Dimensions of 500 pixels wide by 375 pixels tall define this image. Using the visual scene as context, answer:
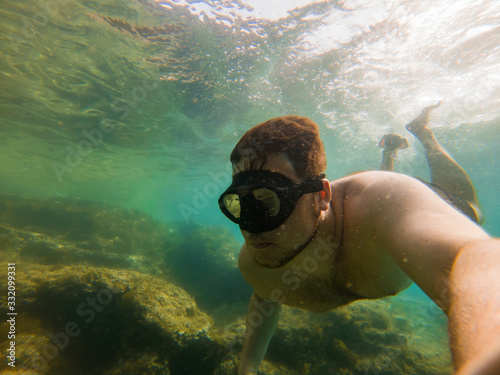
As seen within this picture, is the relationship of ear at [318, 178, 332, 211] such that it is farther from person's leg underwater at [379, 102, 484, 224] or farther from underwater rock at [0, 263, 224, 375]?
underwater rock at [0, 263, 224, 375]

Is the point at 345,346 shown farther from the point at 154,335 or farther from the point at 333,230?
the point at 333,230

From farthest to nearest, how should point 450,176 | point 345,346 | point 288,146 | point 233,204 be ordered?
point 345,346
point 450,176
point 233,204
point 288,146

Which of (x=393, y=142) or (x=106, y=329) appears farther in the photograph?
(x=393, y=142)

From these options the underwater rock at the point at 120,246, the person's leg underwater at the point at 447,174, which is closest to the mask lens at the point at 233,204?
the person's leg underwater at the point at 447,174

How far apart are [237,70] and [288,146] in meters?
10.5

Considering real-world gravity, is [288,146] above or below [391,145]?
below

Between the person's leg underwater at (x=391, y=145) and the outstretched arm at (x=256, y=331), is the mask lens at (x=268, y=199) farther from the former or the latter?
the person's leg underwater at (x=391, y=145)

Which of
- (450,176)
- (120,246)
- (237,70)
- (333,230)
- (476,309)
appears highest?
(237,70)

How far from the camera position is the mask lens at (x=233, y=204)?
2.30 m

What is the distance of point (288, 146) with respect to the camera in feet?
6.79

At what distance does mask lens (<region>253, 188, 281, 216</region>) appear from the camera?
1.97 metres

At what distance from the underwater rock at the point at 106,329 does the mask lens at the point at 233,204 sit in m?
3.98

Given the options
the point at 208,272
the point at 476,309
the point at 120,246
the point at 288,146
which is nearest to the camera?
the point at 476,309

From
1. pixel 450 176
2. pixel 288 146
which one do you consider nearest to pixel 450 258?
pixel 288 146
